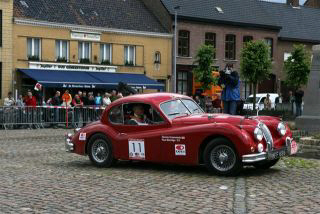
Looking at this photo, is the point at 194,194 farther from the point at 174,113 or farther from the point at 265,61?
the point at 265,61

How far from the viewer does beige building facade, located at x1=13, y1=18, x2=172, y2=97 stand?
37000mm

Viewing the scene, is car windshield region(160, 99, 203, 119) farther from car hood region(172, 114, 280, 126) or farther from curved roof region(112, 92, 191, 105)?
car hood region(172, 114, 280, 126)

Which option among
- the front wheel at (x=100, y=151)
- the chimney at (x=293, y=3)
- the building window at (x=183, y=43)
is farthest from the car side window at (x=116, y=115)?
the chimney at (x=293, y=3)

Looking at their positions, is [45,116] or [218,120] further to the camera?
[45,116]

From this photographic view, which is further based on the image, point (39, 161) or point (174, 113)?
point (39, 161)

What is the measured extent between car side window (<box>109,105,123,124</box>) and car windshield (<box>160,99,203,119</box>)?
99 cm

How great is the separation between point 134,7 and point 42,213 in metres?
38.9

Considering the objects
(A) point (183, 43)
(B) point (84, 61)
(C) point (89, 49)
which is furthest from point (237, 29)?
(B) point (84, 61)

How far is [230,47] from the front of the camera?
162 feet

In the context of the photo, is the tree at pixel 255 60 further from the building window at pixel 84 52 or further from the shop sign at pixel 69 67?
the building window at pixel 84 52

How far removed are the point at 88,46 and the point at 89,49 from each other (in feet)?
0.72

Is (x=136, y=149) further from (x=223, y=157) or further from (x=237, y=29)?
(x=237, y=29)

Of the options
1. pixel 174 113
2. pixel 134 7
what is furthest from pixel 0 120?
pixel 134 7

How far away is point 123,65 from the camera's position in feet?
138
